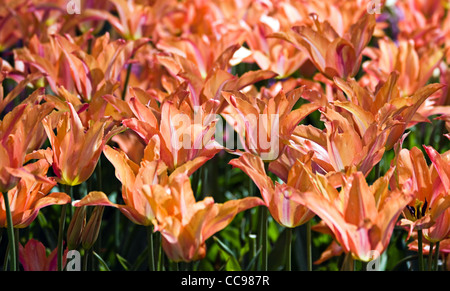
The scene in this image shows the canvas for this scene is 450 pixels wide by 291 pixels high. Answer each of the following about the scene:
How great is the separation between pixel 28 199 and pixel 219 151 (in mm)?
304

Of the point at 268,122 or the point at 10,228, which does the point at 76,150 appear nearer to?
the point at 10,228

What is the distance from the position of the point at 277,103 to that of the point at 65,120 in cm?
32

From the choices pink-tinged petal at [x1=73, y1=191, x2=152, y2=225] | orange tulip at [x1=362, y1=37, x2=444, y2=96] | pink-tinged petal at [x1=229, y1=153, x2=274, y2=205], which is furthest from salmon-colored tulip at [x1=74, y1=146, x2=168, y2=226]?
orange tulip at [x1=362, y1=37, x2=444, y2=96]

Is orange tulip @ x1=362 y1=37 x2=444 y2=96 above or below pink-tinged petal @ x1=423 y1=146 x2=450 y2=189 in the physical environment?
above

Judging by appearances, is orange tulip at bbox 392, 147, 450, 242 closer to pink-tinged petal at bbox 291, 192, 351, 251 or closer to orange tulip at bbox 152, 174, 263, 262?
pink-tinged petal at bbox 291, 192, 351, 251

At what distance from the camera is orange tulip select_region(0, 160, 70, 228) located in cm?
86

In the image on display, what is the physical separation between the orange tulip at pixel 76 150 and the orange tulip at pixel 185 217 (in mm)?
145

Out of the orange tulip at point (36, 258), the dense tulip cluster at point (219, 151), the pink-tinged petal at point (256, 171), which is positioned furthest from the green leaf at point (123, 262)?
the pink-tinged petal at point (256, 171)

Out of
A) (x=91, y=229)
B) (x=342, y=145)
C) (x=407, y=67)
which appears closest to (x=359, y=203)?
(x=342, y=145)

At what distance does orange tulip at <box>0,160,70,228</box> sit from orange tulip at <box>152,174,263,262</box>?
0.16 meters

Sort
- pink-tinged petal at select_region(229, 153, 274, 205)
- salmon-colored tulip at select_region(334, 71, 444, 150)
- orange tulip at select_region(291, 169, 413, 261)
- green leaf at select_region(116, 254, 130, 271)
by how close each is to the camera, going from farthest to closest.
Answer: green leaf at select_region(116, 254, 130, 271) → salmon-colored tulip at select_region(334, 71, 444, 150) → pink-tinged petal at select_region(229, 153, 274, 205) → orange tulip at select_region(291, 169, 413, 261)

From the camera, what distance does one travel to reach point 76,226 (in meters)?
0.91

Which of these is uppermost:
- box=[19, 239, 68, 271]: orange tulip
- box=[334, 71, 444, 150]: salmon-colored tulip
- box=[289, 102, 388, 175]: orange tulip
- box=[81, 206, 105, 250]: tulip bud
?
box=[334, 71, 444, 150]: salmon-colored tulip

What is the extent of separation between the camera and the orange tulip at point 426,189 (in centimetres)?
84
